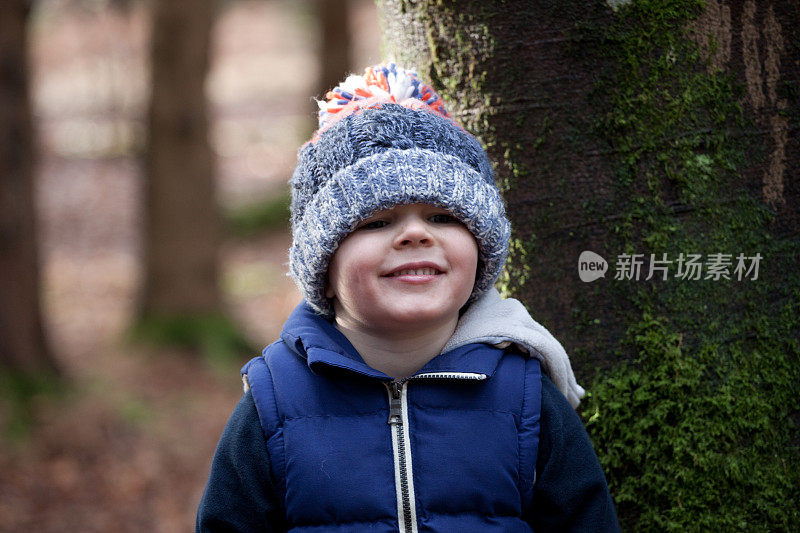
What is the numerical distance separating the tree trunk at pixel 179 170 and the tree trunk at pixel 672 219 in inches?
244

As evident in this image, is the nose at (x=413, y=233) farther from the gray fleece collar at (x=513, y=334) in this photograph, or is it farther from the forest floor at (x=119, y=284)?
the forest floor at (x=119, y=284)

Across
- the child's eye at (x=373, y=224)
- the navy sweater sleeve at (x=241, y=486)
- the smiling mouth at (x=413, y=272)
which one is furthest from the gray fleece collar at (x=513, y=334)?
the navy sweater sleeve at (x=241, y=486)

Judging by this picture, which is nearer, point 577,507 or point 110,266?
point 577,507

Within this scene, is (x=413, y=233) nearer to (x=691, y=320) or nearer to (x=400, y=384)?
(x=400, y=384)

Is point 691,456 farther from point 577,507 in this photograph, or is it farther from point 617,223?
point 617,223

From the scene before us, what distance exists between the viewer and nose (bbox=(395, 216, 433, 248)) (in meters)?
1.99

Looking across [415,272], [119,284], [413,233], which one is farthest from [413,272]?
[119,284]

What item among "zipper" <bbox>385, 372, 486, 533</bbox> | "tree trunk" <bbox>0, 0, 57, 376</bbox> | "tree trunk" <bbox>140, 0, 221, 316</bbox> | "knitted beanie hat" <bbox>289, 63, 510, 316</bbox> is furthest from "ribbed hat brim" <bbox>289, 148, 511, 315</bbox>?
"tree trunk" <bbox>140, 0, 221, 316</bbox>

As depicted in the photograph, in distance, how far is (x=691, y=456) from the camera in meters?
2.29

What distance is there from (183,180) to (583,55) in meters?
6.45

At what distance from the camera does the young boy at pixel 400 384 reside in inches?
78.2

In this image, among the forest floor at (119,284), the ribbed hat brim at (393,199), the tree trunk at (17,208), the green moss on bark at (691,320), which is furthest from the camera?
the tree trunk at (17,208)

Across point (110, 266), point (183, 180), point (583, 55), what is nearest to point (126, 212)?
point (110, 266)

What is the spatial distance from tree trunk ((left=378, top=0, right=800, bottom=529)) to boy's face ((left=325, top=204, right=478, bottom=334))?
17.6 inches
